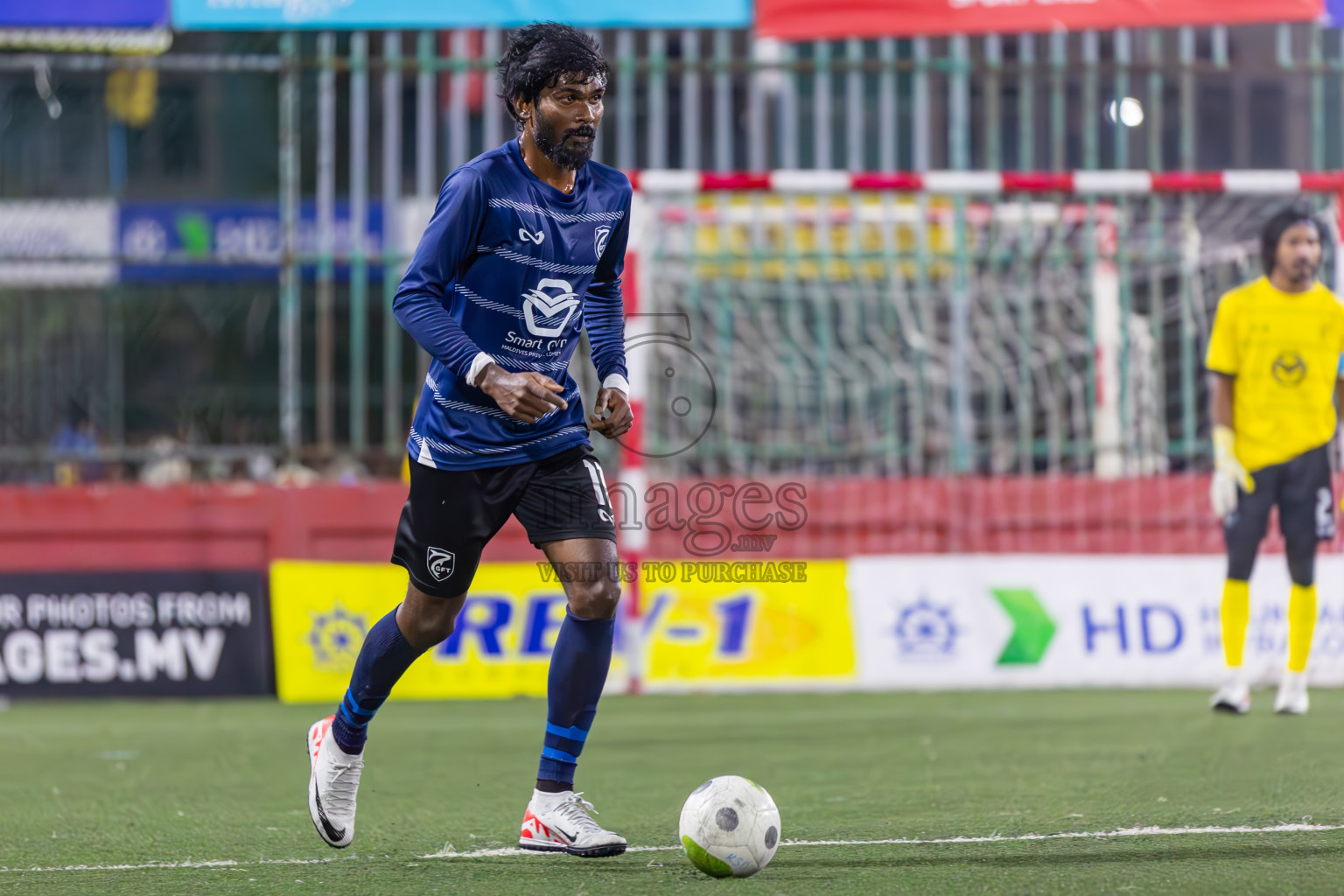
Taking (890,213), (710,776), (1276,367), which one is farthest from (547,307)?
(890,213)

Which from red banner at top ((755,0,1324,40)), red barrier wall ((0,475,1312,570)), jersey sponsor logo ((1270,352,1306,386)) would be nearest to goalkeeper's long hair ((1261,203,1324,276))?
jersey sponsor logo ((1270,352,1306,386))

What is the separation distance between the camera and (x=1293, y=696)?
7.62 meters

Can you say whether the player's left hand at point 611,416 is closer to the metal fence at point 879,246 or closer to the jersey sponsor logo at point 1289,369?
the jersey sponsor logo at point 1289,369

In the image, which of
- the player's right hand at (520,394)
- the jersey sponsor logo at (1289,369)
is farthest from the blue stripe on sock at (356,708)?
the jersey sponsor logo at (1289,369)

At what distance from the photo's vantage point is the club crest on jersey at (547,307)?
4.22 meters

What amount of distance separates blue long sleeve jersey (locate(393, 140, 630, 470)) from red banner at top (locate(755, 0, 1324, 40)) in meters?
5.30

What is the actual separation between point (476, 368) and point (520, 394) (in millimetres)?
135

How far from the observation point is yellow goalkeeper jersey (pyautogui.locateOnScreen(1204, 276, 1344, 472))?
7758 millimetres

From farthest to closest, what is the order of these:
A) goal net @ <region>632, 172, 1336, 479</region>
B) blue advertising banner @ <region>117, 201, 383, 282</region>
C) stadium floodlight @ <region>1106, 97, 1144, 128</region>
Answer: blue advertising banner @ <region>117, 201, 383, 282</region> < stadium floodlight @ <region>1106, 97, 1144, 128</region> < goal net @ <region>632, 172, 1336, 479</region>

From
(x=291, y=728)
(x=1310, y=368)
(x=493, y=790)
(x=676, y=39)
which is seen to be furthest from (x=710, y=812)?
(x=676, y=39)

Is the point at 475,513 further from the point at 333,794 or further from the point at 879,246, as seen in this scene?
the point at 879,246

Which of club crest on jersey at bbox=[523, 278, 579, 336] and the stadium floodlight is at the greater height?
the stadium floodlight

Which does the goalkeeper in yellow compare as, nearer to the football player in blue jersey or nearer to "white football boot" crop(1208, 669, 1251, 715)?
"white football boot" crop(1208, 669, 1251, 715)

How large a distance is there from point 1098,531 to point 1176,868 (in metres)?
5.50
